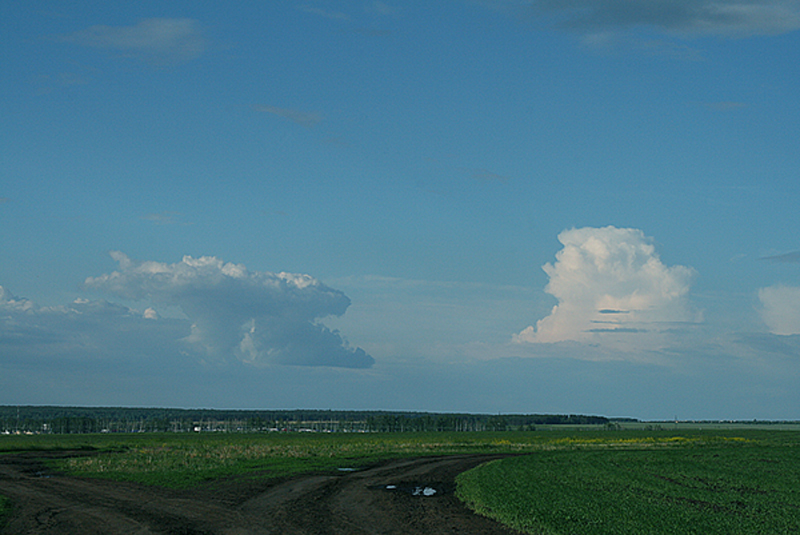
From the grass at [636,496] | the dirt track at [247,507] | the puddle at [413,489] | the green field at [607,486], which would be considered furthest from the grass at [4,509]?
the grass at [636,496]

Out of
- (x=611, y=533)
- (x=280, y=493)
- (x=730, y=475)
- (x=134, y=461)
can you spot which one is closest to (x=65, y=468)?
(x=134, y=461)

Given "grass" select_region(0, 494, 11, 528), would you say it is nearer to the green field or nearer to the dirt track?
the dirt track

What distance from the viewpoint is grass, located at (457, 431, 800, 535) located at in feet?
82.3

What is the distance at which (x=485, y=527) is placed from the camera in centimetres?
2500

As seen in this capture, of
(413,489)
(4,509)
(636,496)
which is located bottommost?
(413,489)

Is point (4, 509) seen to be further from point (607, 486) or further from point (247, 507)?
point (607, 486)

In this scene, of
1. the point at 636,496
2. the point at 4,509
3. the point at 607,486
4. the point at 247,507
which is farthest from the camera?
the point at 607,486

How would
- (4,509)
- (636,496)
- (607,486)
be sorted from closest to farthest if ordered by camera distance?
(4,509) < (636,496) < (607,486)

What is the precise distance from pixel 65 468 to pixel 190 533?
1403 inches

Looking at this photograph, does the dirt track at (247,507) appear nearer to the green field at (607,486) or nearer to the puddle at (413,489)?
the puddle at (413,489)

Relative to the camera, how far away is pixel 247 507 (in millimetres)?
29188

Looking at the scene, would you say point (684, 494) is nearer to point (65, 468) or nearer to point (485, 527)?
point (485, 527)

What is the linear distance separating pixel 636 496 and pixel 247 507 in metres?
19.1

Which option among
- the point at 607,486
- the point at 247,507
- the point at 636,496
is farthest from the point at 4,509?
the point at 607,486
